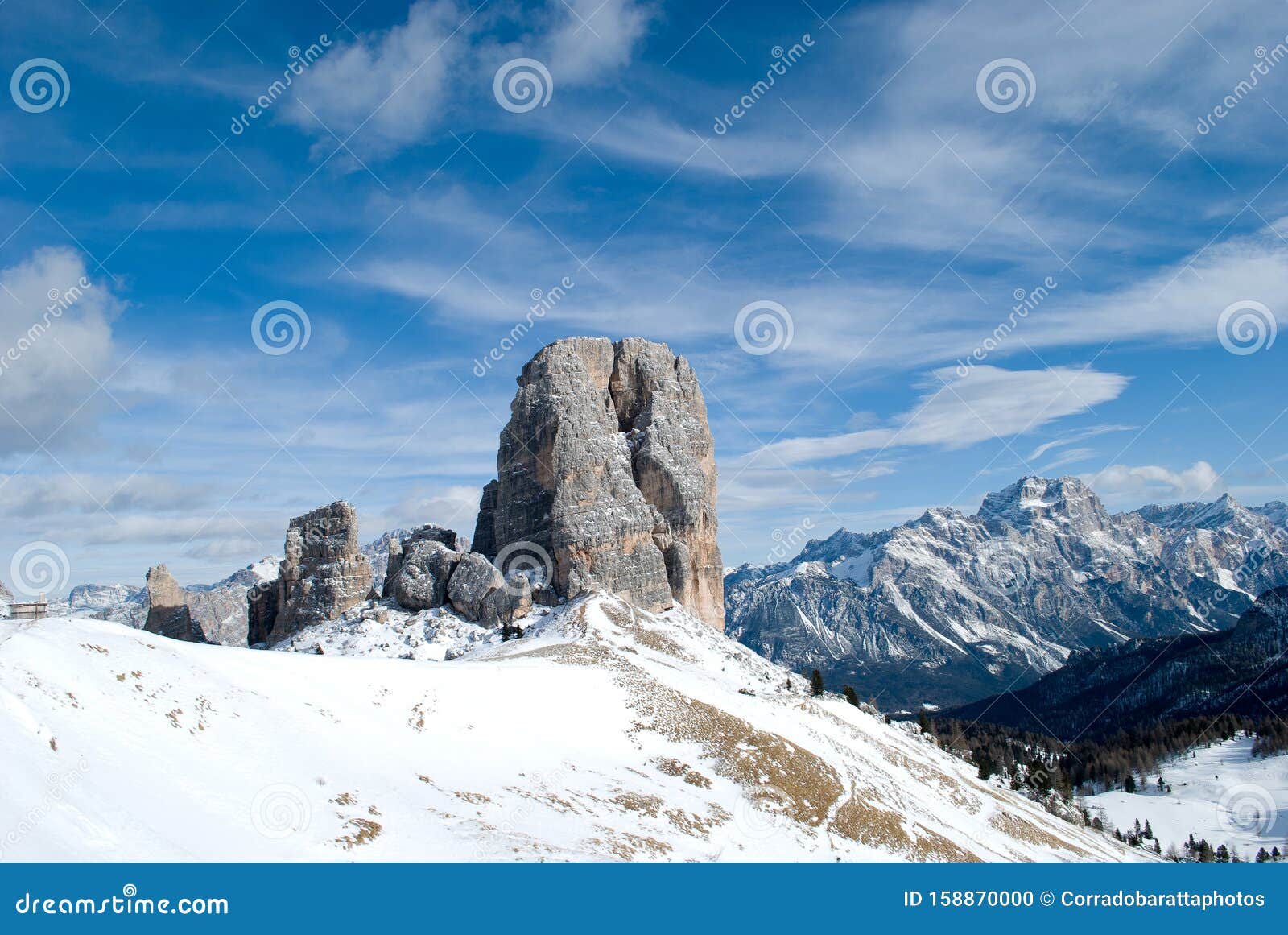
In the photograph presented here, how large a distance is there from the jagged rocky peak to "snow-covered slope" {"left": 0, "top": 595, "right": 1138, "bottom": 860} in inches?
935

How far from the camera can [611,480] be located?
112 m

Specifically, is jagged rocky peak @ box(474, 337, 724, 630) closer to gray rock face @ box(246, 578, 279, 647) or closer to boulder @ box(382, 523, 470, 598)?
boulder @ box(382, 523, 470, 598)

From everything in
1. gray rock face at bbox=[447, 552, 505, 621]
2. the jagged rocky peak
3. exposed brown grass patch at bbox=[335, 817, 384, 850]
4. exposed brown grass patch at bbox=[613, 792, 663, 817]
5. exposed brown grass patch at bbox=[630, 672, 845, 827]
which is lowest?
exposed brown grass patch at bbox=[335, 817, 384, 850]

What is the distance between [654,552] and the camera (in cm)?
10981

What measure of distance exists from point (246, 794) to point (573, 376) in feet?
298

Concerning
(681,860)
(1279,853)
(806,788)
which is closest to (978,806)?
(806,788)

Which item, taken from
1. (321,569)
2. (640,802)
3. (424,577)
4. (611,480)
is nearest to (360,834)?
(640,802)

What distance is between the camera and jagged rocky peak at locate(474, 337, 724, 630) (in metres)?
106

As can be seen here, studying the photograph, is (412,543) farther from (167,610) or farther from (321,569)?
(167,610)

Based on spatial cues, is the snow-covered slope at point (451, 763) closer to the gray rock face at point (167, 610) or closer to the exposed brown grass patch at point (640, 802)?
the exposed brown grass patch at point (640, 802)

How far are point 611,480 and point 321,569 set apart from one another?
3891cm

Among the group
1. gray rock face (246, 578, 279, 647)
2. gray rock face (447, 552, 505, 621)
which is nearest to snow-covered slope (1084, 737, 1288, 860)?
gray rock face (447, 552, 505, 621)

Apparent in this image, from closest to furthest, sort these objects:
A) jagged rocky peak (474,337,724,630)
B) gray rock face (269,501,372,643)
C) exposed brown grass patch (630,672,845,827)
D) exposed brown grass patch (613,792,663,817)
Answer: exposed brown grass patch (613,792,663,817) → exposed brown grass patch (630,672,845,827) → gray rock face (269,501,372,643) → jagged rocky peak (474,337,724,630)

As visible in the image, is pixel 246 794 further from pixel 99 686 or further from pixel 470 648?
pixel 470 648
